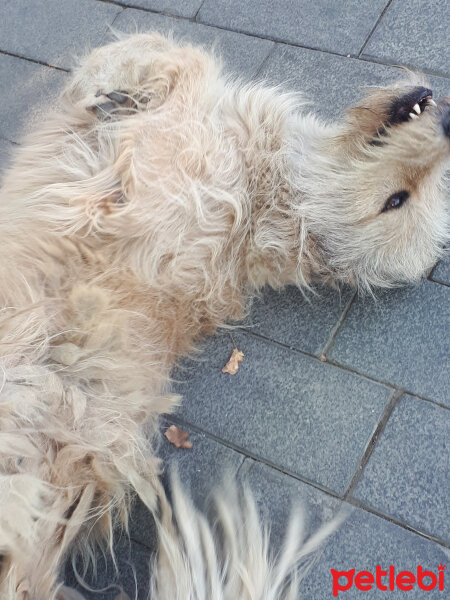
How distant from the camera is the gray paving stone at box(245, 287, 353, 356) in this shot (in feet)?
9.78

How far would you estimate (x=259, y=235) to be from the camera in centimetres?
287

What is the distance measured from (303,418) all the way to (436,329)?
0.76m

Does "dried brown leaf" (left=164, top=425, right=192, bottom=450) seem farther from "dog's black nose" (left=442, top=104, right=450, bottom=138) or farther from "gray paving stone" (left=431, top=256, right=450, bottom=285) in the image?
"dog's black nose" (left=442, top=104, right=450, bottom=138)

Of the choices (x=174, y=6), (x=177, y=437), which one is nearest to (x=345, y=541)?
(x=177, y=437)

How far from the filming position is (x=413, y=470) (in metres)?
2.65

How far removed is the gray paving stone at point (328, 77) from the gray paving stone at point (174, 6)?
2.33 ft

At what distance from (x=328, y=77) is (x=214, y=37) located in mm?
796

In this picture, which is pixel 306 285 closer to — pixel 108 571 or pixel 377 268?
pixel 377 268

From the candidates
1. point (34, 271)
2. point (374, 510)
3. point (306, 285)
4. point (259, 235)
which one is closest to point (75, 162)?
point (34, 271)

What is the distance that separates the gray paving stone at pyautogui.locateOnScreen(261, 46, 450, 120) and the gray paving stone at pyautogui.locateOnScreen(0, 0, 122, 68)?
1.20 metres

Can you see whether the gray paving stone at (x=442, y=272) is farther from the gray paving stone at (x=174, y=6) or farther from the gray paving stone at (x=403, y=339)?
the gray paving stone at (x=174, y=6)

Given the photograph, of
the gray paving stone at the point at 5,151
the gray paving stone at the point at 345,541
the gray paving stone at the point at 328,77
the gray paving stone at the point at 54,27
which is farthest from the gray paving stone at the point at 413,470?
the gray paving stone at the point at 54,27

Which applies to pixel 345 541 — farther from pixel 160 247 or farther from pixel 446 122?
pixel 446 122

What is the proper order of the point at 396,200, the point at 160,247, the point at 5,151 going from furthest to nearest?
the point at 5,151 → the point at 396,200 → the point at 160,247
